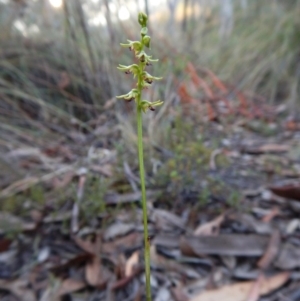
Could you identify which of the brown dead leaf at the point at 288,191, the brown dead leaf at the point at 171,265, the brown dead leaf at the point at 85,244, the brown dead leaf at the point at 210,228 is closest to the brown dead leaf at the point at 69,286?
the brown dead leaf at the point at 85,244

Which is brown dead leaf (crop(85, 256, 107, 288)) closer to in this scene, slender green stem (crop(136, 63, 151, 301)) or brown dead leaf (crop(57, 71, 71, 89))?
slender green stem (crop(136, 63, 151, 301))

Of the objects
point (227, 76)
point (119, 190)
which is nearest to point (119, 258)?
point (119, 190)

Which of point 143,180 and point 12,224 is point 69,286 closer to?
point 12,224

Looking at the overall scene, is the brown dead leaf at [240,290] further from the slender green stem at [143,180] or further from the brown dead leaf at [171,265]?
the slender green stem at [143,180]

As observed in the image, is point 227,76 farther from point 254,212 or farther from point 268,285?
point 268,285

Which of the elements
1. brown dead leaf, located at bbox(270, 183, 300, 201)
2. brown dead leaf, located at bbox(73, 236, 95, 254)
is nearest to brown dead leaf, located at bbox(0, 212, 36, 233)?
brown dead leaf, located at bbox(73, 236, 95, 254)
